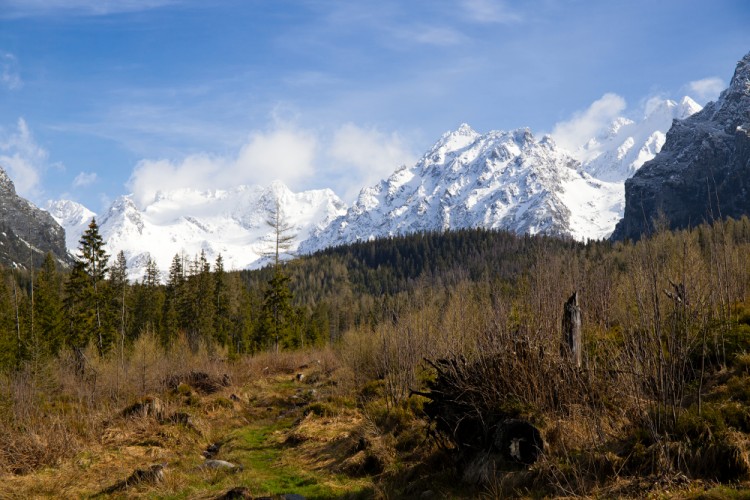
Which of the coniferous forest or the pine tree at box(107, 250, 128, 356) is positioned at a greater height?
the pine tree at box(107, 250, 128, 356)

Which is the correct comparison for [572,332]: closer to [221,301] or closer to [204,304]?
[204,304]

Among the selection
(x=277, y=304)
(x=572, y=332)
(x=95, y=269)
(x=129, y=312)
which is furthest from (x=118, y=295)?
(x=572, y=332)

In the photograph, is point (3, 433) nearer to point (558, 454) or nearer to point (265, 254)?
point (558, 454)

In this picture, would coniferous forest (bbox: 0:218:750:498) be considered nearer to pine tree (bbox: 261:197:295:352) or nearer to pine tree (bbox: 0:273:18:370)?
pine tree (bbox: 0:273:18:370)

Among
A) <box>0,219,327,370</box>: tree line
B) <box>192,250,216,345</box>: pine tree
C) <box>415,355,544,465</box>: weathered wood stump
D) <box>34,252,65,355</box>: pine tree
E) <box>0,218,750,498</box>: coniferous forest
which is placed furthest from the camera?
<box>192,250,216,345</box>: pine tree

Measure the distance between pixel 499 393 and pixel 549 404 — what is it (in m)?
0.86

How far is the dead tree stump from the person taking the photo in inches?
365

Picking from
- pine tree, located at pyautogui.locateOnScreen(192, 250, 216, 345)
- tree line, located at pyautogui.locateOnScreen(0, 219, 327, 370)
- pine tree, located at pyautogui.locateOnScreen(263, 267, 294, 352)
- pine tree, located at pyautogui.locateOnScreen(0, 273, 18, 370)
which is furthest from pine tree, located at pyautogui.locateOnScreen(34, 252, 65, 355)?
pine tree, located at pyautogui.locateOnScreen(263, 267, 294, 352)

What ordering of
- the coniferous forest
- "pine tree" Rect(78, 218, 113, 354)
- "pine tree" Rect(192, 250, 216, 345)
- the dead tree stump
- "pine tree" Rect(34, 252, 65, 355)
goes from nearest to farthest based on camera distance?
the coniferous forest → the dead tree stump → "pine tree" Rect(78, 218, 113, 354) → "pine tree" Rect(34, 252, 65, 355) → "pine tree" Rect(192, 250, 216, 345)

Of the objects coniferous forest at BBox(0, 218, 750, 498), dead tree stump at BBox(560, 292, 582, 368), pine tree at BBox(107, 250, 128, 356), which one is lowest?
coniferous forest at BBox(0, 218, 750, 498)

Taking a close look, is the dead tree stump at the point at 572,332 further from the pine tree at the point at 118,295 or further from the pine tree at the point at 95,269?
the pine tree at the point at 118,295

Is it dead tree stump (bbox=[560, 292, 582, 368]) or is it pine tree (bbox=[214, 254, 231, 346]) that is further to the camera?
pine tree (bbox=[214, 254, 231, 346])

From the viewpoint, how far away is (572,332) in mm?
9492

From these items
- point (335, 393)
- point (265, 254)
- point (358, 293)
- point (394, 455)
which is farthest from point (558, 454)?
point (358, 293)
